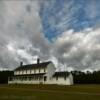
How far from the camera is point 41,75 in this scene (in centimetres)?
8619

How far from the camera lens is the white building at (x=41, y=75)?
3193 inches

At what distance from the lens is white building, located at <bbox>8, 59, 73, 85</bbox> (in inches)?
3193

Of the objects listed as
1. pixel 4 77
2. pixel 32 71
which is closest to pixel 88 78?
pixel 32 71

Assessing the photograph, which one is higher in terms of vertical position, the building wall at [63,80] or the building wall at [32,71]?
the building wall at [32,71]
